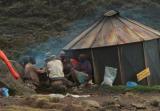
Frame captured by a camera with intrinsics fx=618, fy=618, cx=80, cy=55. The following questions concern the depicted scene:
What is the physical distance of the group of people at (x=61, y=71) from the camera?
720 inches

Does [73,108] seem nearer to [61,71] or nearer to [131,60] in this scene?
A: [61,71]

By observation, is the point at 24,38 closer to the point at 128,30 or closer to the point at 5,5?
the point at 5,5

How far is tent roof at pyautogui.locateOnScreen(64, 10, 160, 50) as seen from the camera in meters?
19.8

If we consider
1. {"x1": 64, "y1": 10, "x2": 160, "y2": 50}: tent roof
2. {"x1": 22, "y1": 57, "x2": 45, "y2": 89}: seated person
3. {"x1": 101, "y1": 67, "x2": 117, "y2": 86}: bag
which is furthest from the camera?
{"x1": 64, "y1": 10, "x2": 160, "y2": 50}: tent roof

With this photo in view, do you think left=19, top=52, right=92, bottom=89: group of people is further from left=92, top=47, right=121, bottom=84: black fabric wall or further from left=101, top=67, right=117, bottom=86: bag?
left=101, top=67, right=117, bottom=86: bag

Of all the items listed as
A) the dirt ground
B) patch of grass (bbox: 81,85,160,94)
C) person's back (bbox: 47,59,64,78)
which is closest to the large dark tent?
patch of grass (bbox: 81,85,160,94)

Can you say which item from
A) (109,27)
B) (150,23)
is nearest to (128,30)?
(109,27)

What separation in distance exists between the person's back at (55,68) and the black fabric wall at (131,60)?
7.42 ft


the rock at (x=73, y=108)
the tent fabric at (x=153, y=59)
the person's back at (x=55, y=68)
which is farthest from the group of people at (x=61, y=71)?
the rock at (x=73, y=108)

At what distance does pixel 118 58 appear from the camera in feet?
64.3

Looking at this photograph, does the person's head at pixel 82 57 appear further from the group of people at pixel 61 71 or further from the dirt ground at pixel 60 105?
the dirt ground at pixel 60 105

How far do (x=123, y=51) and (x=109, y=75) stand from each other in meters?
0.88

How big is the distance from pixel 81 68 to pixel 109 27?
6.83ft

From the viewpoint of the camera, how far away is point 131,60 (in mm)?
19625
